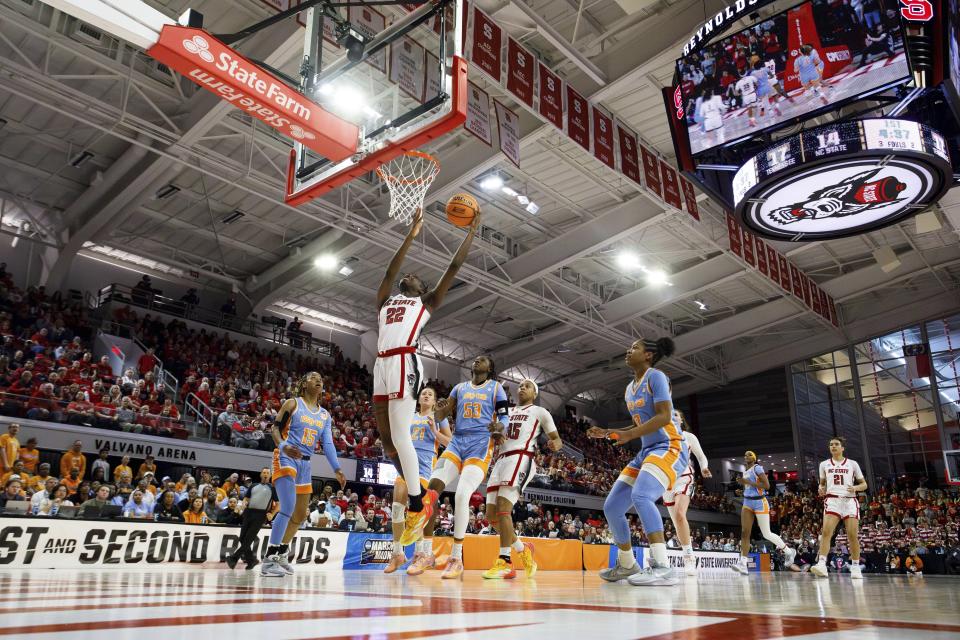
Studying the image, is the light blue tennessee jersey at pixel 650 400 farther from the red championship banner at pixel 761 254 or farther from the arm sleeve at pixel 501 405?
the red championship banner at pixel 761 254

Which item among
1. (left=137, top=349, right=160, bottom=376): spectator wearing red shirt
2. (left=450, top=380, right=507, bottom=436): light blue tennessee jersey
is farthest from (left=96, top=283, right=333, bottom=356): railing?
(left=450, top=380, right=507, bottom=436): light blue tennessee jersey

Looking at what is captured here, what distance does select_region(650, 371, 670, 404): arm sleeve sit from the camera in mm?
5484

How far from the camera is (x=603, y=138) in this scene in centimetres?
1505

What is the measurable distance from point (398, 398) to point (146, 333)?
16788mm

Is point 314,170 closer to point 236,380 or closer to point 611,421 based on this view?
point 236,380

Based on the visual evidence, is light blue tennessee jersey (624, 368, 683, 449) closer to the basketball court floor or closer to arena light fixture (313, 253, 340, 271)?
the basketball court floor

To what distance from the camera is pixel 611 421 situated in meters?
37.2

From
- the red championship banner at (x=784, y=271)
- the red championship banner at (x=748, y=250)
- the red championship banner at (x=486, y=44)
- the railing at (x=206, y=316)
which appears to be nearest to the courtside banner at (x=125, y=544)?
the red championship banner at (x=486, y=44)

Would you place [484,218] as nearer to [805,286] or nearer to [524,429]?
[805,286]

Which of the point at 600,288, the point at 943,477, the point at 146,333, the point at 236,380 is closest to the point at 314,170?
the point at 236,380

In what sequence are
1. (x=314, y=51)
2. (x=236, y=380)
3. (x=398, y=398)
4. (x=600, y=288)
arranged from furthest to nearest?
(x=600, y=288) < (x=236, y=380) < (x=314, y=51) < (x=398, y=398)

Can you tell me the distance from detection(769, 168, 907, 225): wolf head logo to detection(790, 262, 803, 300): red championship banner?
12.5 meters

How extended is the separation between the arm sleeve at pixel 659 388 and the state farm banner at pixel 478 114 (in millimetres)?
7811

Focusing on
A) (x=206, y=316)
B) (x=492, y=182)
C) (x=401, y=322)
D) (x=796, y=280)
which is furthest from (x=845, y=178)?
(x=206, y=316)
